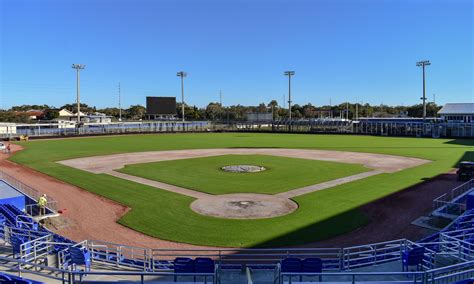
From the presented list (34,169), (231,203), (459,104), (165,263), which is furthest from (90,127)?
(459,104)

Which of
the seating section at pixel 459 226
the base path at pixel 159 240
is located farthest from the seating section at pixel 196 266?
the seating section at pixel 459 226

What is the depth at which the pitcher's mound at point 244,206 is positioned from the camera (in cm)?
2394

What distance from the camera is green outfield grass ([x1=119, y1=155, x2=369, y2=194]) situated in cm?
3177

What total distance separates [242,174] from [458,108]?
89.5m

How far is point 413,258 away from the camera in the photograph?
1291 cm

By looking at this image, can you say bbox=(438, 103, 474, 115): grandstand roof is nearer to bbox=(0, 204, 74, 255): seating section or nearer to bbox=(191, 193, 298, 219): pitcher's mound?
bbox=(191, 193, 298, 219): pitcher's mound

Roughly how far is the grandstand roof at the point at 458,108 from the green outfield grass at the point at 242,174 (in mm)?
74585

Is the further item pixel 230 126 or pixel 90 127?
pixel 230 126

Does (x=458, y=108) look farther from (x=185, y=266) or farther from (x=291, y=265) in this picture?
(x=185, y=266)

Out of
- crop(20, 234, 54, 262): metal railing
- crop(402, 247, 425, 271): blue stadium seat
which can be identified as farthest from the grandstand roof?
crop(20, 234, 54, 262): metal railing

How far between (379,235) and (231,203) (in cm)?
1006

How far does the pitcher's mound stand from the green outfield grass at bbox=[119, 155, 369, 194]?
6.32 feet

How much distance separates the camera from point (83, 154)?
54875 mm

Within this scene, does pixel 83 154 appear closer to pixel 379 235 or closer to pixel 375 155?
pixel 375 155
